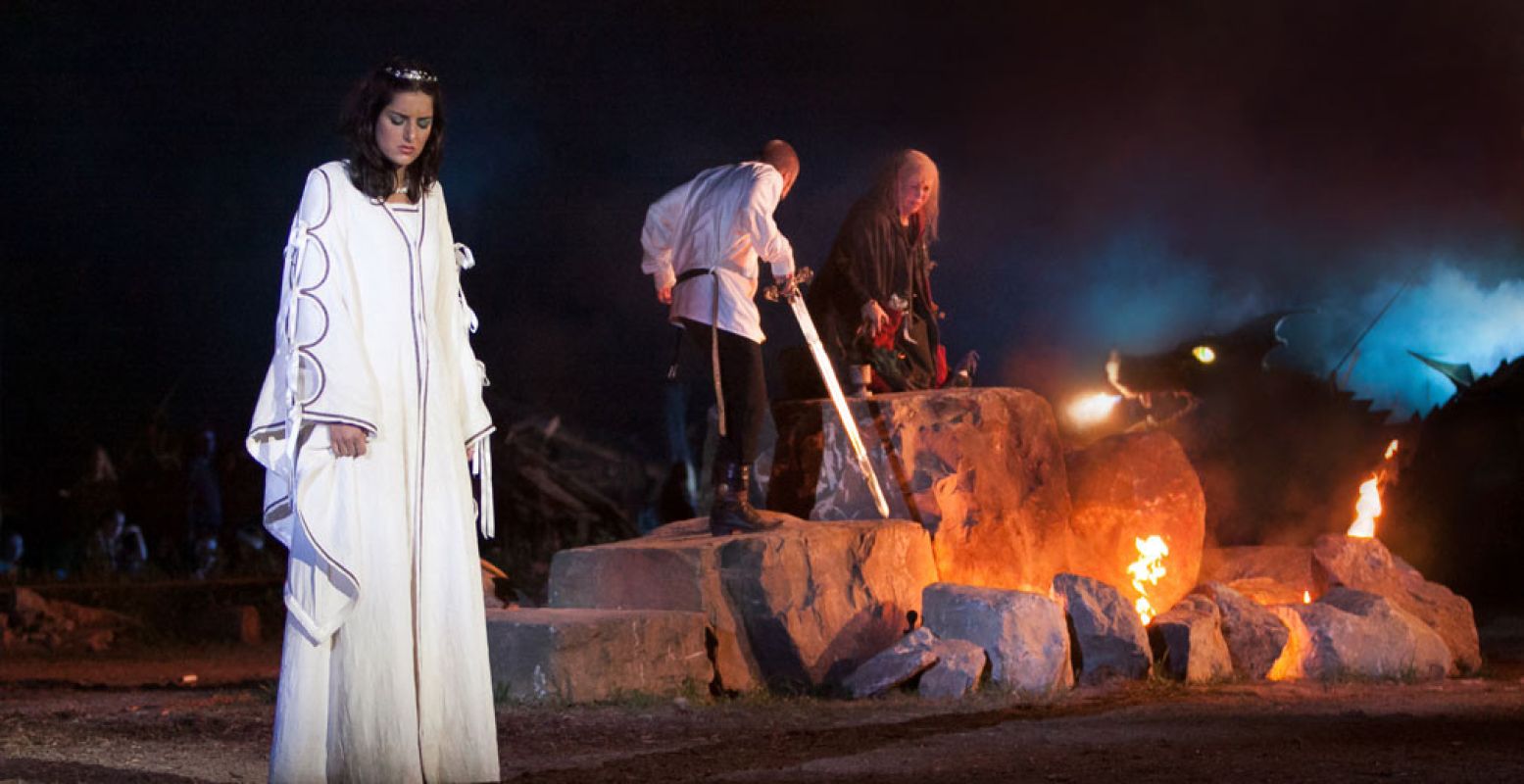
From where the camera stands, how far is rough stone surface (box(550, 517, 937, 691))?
692 centimetres

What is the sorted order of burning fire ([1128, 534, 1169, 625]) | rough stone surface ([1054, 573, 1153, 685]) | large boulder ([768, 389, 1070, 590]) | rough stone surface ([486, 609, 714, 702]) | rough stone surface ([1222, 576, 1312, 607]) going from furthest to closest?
rough stone surface ([1222, 576, 1312, 607])
burning fire ([1128, 534, 1169, 625])
large boulder ([768, 389, 1070, 590])
rough stone surface ([1054, 573, 1153, 685])
rough stone surface ([486, 609, 714, 702])

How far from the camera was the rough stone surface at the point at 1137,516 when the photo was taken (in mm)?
8625

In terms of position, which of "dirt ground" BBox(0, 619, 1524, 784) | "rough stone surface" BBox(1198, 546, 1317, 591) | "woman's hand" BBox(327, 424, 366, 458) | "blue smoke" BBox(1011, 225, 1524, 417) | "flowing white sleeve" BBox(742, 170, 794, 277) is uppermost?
"blue smoke" BBox(1011, 225, 1524, 417)

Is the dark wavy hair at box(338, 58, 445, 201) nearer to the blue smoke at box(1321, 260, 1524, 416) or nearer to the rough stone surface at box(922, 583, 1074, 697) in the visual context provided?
the rough stone surface at box(922, 583, 1074, 697)

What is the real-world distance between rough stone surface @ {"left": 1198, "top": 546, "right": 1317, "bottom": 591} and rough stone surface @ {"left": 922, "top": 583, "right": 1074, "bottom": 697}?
2.45m

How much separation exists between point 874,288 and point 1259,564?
3.10 m

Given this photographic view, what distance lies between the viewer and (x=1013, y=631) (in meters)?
7.01

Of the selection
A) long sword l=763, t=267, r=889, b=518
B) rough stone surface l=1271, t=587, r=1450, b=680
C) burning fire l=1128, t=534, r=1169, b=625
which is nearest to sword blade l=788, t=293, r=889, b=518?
long sword l=763, t=267, r=889, b=518

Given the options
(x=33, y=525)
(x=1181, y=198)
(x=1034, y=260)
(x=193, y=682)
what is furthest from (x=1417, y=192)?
(x=33, y=525)

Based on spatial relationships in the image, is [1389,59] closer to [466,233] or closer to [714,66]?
[714,66]

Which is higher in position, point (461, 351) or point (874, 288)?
point (874, 288)

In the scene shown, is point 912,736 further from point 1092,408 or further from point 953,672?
point 1092,408

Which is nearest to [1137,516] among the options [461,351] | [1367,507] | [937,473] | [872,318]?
[937,473]

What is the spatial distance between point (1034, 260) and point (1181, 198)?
1.25m
